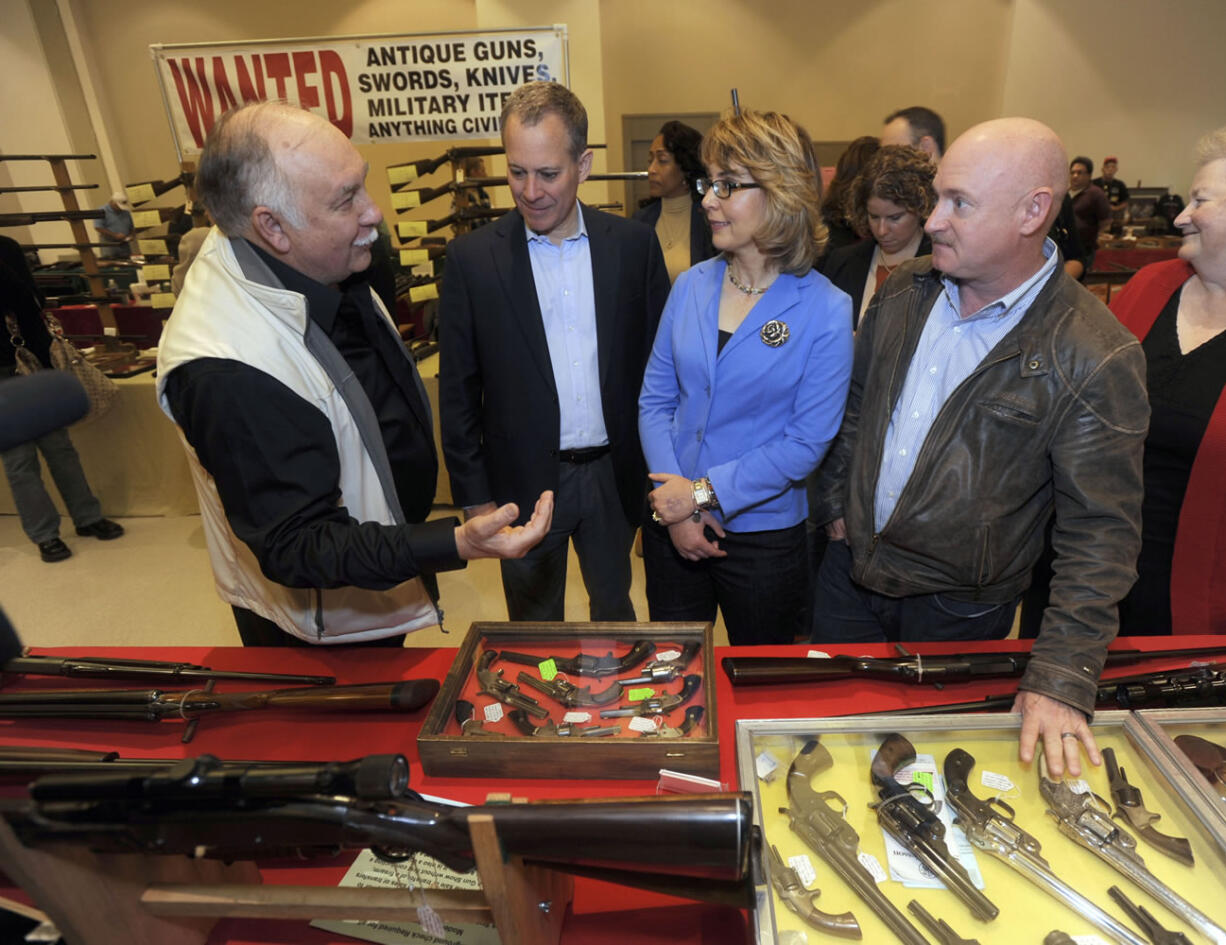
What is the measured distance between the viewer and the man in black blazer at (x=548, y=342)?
6.61 feet

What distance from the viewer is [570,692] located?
137 cm

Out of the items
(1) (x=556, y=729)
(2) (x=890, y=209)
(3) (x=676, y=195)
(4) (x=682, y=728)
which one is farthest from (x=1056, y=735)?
(3) (x=676, y=195)

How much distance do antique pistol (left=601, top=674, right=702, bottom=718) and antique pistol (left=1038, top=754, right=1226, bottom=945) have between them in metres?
0.61

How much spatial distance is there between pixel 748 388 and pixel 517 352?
727 mm

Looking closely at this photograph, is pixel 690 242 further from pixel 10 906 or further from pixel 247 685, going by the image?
pixel 10 906

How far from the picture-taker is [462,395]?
2.19 meters

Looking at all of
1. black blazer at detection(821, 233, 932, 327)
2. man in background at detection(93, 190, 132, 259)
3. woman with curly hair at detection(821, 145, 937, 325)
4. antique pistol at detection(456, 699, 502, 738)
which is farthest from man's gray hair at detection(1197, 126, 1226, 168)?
man in background at detection(93, 190, 132, 259)

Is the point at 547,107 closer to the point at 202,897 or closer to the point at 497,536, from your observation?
the point at 497,536

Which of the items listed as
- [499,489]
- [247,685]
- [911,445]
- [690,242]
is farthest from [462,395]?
[690,242]

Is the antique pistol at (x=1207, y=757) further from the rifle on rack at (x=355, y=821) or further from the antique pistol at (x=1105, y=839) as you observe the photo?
the rifle on rack at (x=355, y=821)

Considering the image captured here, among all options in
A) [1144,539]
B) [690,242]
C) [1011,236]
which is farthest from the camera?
[690,242]

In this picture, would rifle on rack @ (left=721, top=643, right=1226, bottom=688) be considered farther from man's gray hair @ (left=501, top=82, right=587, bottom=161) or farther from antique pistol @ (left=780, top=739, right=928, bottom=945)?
man's gray hair @ (left=501, top=82, right=587, bottom=161)

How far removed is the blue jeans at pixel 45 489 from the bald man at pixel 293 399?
3.20 m

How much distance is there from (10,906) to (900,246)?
2.70 metres
